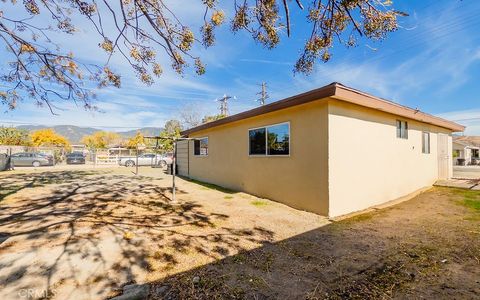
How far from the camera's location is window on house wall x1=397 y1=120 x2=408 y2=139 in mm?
7860

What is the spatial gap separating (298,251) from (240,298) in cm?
154

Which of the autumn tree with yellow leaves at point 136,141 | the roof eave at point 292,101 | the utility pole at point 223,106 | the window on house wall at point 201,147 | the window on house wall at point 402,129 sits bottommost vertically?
the window on house wall at point 201,147

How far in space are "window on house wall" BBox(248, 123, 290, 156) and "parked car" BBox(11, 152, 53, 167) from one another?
2234 cm

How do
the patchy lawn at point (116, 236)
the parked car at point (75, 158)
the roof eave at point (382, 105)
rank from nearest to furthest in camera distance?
the patchy lawn at point (116, 236), the roof eave at point (382, 105), the parked car at point (75, 158)

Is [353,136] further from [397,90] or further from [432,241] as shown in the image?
[397,90]

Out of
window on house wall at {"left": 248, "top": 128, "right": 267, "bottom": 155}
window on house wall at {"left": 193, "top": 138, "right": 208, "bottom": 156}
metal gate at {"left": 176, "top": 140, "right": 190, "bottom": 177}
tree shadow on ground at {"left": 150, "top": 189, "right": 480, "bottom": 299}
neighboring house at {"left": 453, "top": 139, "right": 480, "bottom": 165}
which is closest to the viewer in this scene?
tree shadow on ground at {"left": 150, "top": 189, "right": 480, "bottom": 299}

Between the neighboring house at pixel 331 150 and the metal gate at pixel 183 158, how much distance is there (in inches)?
176

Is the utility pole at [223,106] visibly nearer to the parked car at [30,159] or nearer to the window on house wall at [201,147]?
the parked car at [30,159]

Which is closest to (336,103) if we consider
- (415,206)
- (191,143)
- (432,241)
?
(432,241)

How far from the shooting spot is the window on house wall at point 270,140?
6.74 meters

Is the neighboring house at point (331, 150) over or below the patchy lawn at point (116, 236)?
over

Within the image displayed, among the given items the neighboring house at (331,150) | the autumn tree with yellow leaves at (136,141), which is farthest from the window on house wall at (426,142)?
the autumn tree with yellow leaves at (136,141)

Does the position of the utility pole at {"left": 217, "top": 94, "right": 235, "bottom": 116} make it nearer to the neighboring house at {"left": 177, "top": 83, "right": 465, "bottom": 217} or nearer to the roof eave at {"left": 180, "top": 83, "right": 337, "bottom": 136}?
the neighboring house at {"left": 177, "top": 83, "right": 465, "bottom": 217}

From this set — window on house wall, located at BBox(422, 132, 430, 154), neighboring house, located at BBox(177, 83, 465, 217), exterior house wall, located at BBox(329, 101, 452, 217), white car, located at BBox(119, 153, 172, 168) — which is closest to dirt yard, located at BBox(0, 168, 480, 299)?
exterior house wall, located at BBox(329, 101, 452, 217)
